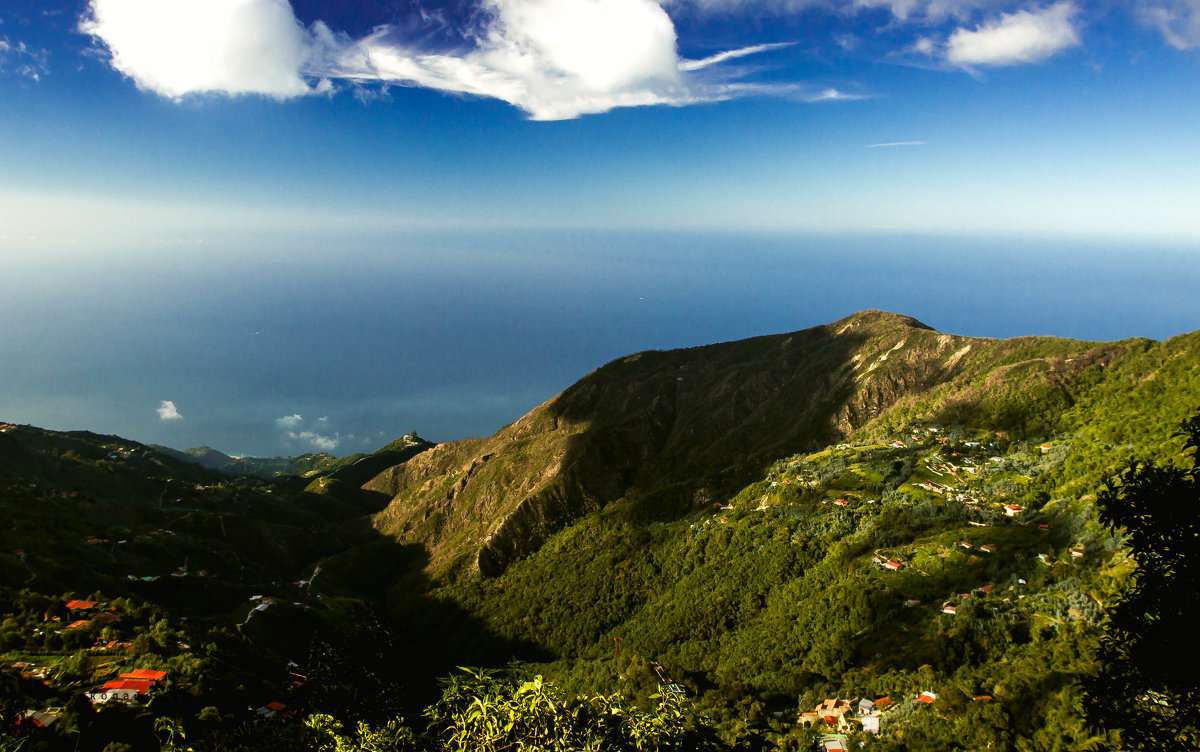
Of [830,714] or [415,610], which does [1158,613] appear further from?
[415,610]

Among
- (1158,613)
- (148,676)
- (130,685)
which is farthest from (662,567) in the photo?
(1158,613)

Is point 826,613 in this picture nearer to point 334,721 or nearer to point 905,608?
Result: point 905,608

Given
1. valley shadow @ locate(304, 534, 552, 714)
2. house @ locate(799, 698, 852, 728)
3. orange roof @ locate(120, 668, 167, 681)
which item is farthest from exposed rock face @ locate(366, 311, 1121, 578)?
orange roof @ locate(120, 668, 167, 681)

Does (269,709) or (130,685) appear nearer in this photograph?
(130,685)

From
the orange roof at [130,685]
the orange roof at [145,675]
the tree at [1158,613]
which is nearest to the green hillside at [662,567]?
the tree at [1158,613]

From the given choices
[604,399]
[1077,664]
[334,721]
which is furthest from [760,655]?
[604,399]

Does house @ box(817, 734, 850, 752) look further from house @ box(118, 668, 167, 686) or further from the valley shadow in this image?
house @ box(118, 668, 167, 686)
